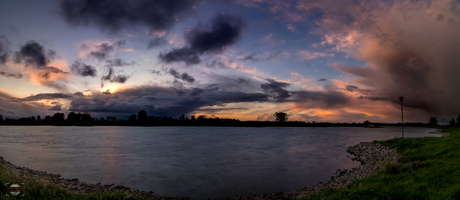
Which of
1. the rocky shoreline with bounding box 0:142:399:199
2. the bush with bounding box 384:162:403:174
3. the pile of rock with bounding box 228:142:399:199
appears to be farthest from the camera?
the bush with bounding box 384:162:403:174

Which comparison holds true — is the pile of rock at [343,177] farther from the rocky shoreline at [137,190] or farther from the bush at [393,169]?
the bush at [393,169]

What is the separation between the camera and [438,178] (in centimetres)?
1068

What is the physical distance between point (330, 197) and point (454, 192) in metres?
4.46

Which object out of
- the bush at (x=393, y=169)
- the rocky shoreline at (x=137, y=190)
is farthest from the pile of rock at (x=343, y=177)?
the bush at (x=393, y=169)

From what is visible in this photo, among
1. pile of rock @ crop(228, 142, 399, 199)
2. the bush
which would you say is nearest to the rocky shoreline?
pile of rock @ crop(228, 142, 399, 199)

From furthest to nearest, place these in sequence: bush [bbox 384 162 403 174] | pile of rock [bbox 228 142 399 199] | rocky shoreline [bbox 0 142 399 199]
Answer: bush [bbox 384 162 403 174], rocky shoreline [bbox 0 142 399 199], pile of rock [bbox 228 142 399 199]

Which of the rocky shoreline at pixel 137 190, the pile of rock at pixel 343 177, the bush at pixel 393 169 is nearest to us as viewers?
the pile of rock at pixel 343 177

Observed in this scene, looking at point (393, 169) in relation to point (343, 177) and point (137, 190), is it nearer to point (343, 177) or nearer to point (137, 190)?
point (343, 177)

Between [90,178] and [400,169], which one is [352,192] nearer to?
[400,169]

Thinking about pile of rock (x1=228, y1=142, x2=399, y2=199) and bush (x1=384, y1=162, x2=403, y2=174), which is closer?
pile of rock (x1=228, y1=142, x2=399, y2=199)

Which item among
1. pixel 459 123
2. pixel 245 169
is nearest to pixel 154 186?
pixel 245 169

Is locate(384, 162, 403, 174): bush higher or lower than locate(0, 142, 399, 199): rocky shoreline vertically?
higher

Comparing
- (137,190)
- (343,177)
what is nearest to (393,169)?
(343,177)

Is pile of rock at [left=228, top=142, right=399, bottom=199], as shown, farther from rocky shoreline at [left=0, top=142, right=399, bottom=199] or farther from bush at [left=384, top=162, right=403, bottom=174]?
bush at [left=384, top=162, right=403, bottom=174]
